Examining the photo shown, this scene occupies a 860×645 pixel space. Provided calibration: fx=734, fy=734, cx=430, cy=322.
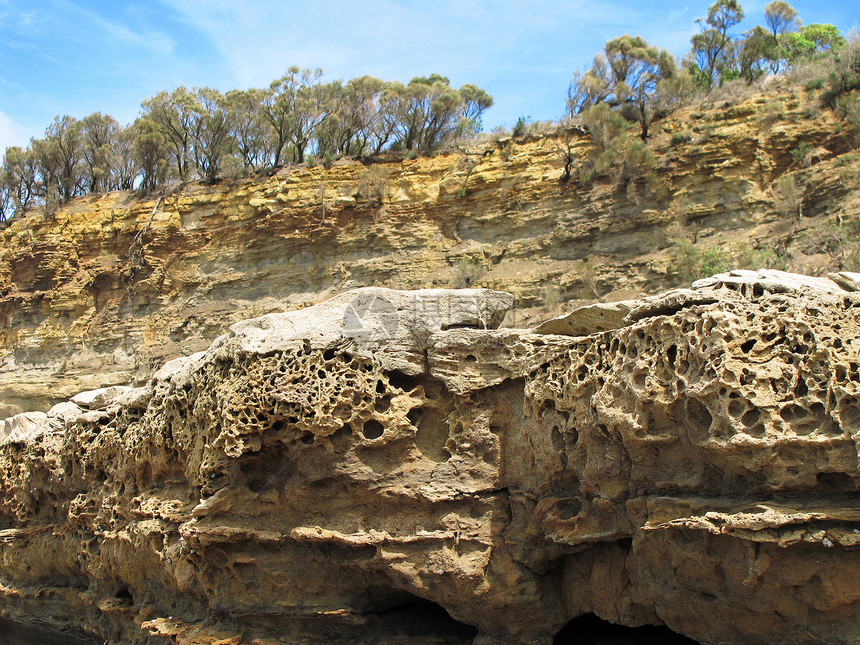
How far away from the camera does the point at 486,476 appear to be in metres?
6.18

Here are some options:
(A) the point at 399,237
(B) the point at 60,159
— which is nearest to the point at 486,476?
(A) the point at 399,237

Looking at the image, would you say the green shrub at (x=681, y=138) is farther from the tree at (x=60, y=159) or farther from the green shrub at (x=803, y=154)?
the tree at (x=60, y=159)

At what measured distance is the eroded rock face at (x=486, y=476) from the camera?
4379 mm

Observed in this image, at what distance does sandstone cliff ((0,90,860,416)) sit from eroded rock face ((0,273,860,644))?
32.5 feet

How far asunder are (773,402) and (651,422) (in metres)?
0.85

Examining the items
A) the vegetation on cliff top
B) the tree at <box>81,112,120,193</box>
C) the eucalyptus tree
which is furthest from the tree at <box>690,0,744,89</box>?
the tree at <box>81,112,120,193</box>

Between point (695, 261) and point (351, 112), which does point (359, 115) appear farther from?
point (695, 261)

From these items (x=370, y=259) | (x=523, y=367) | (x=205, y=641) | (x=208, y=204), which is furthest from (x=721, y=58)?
(x=205, y=641)

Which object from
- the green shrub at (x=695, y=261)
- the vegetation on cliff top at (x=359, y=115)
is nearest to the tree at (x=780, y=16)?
the vegetation on cliff top at (x=359, y=115)

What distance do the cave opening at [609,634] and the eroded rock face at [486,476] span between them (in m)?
0.47

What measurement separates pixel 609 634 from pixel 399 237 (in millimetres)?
14667

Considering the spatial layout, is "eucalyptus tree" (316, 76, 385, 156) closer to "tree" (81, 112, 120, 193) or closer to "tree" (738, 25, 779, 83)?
"tree" (81, 112, 120, 193)

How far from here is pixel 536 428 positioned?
5.92m

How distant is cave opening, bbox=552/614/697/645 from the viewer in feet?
19.5
